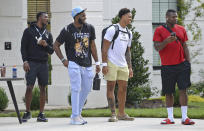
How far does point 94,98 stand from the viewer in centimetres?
1716

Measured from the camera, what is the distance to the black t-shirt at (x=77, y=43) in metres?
11.7

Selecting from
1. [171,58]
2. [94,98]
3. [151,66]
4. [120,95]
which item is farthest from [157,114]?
[151,66]

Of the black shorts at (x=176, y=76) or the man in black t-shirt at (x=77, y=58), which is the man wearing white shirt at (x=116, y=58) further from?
the black shorts at (x=176, y=76)

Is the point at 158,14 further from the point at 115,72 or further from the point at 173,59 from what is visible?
the point at 173,59

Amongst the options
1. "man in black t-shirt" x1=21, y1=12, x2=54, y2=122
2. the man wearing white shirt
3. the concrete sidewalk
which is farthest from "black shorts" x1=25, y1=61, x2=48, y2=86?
the man wearing white shirt

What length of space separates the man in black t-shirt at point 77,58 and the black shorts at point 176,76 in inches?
51.0

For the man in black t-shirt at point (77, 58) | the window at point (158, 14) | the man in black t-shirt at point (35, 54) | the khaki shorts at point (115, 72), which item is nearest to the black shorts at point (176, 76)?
the khaki shorts at point (115, 72)

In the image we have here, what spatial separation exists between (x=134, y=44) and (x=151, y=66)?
4.02 meters

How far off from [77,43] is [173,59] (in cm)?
166

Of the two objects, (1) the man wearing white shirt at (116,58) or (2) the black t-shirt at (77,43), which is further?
(1) the man wearing white shirt at (116,58)

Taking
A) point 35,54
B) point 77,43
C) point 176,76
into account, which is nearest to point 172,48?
point 176,76

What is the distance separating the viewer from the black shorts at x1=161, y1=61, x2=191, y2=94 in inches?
462

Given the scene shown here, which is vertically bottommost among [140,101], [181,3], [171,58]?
[140,101]

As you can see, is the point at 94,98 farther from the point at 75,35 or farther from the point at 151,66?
the point at 75,35
